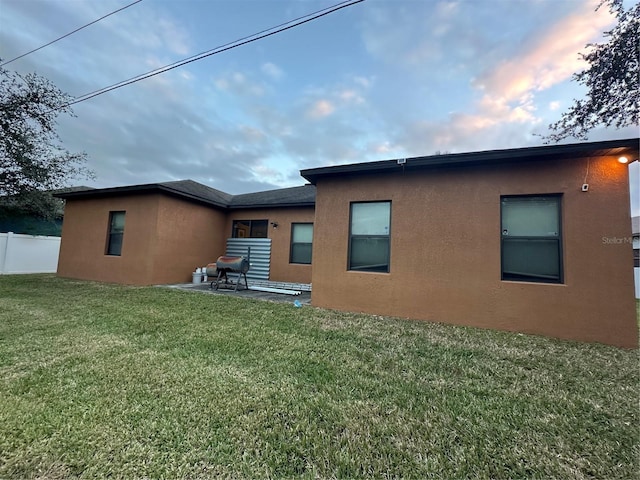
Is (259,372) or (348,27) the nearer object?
(259,372)

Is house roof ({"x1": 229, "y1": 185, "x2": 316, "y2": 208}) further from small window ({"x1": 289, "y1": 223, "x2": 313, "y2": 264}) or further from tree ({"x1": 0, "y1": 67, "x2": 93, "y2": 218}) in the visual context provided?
tree ({"x1": 0, "y1": 67, "x2": 93, "y2": 218})

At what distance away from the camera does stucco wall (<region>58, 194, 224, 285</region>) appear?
28.1 feet

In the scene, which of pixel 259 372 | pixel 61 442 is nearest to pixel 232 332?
pixel 259 372

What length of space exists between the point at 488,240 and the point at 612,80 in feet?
17.9

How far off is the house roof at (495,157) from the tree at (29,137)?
8.52 m

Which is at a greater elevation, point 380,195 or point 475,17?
point 475,17

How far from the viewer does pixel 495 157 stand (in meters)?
4.74

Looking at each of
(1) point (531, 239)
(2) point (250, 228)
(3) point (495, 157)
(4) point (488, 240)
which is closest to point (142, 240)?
(2) point (250, 228)

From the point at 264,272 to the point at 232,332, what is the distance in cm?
614

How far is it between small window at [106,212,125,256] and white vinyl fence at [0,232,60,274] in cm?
699

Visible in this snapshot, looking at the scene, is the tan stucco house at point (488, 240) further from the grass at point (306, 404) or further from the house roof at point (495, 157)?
the grass at point (306, 404)

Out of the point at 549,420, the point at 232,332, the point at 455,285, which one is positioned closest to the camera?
the point at 549,420

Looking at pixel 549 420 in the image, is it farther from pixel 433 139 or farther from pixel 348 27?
pixel 433 139

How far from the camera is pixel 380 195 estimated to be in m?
5.70
